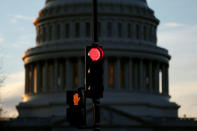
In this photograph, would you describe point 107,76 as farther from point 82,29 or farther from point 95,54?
point 95,54

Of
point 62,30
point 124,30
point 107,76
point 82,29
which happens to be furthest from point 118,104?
point 62,30

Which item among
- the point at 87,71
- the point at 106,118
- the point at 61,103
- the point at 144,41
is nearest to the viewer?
the point at 87,71

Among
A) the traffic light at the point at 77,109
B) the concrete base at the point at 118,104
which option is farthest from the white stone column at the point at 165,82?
the traffic light at the point at 77,109

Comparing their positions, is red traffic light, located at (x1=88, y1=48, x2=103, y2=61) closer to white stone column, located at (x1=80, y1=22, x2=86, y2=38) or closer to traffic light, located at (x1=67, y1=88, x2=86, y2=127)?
traffic light, located at (x1=67, y1=88, x2=86, y2=127)

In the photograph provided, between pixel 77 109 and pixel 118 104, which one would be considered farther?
pixel 118 104

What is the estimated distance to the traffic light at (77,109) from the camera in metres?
16.8

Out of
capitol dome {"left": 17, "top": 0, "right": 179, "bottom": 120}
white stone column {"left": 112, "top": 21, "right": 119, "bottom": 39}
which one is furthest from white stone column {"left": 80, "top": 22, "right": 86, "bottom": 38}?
white stone column {"left": 112, "top": 21, "right": 119, "bottom": 39}

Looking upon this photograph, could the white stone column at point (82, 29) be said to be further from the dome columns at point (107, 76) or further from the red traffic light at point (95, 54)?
the red traffic light at point (95, 54)

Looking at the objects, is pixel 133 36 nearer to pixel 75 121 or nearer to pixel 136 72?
pixel 136 72

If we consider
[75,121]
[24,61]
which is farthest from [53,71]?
[75,121]

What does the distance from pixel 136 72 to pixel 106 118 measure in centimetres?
1530

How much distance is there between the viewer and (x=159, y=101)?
4400 inches

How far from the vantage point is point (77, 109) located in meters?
16.9

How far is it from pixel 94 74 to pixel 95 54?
0.54 meters
